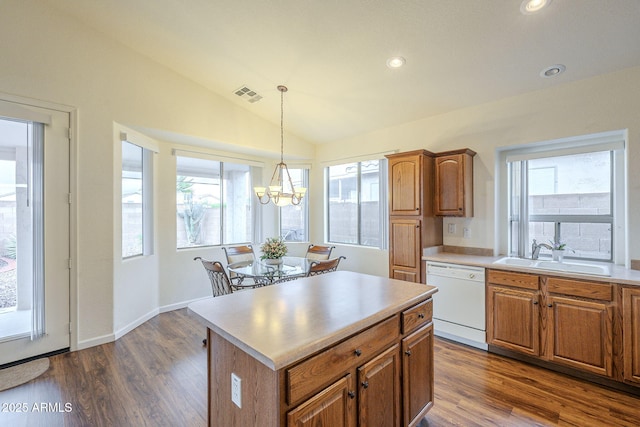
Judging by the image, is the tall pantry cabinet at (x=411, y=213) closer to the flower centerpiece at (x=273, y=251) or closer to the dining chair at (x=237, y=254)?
the flower centerpiece at (x=273, y=251)

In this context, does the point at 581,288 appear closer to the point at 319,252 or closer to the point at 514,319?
the point at 514,319

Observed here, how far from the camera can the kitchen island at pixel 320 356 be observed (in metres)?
1.10

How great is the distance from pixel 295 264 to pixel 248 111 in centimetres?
251

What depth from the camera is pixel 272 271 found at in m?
3.21

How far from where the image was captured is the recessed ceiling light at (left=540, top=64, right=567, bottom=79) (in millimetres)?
2689

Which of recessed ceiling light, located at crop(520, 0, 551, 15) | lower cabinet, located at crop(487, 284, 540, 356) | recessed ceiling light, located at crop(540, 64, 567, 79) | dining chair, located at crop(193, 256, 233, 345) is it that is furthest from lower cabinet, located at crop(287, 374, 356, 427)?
recessed ceiling light, located at crop(540, 64, 567, 79)

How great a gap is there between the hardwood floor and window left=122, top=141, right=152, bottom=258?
1.27 meters

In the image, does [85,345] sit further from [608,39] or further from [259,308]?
[608,39]

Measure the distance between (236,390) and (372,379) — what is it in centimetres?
65

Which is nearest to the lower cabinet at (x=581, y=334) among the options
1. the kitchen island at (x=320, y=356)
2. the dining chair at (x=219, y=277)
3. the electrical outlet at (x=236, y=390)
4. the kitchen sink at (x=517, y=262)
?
the kitchen sink at (x=517, y=262)

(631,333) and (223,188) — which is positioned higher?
(223,188)

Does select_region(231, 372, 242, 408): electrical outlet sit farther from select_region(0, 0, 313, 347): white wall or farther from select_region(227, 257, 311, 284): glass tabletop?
select_region(0, 0, 313, 347): white wall

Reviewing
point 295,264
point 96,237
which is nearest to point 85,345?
point 96,237

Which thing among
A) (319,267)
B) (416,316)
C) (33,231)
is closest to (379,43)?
(319,267)
